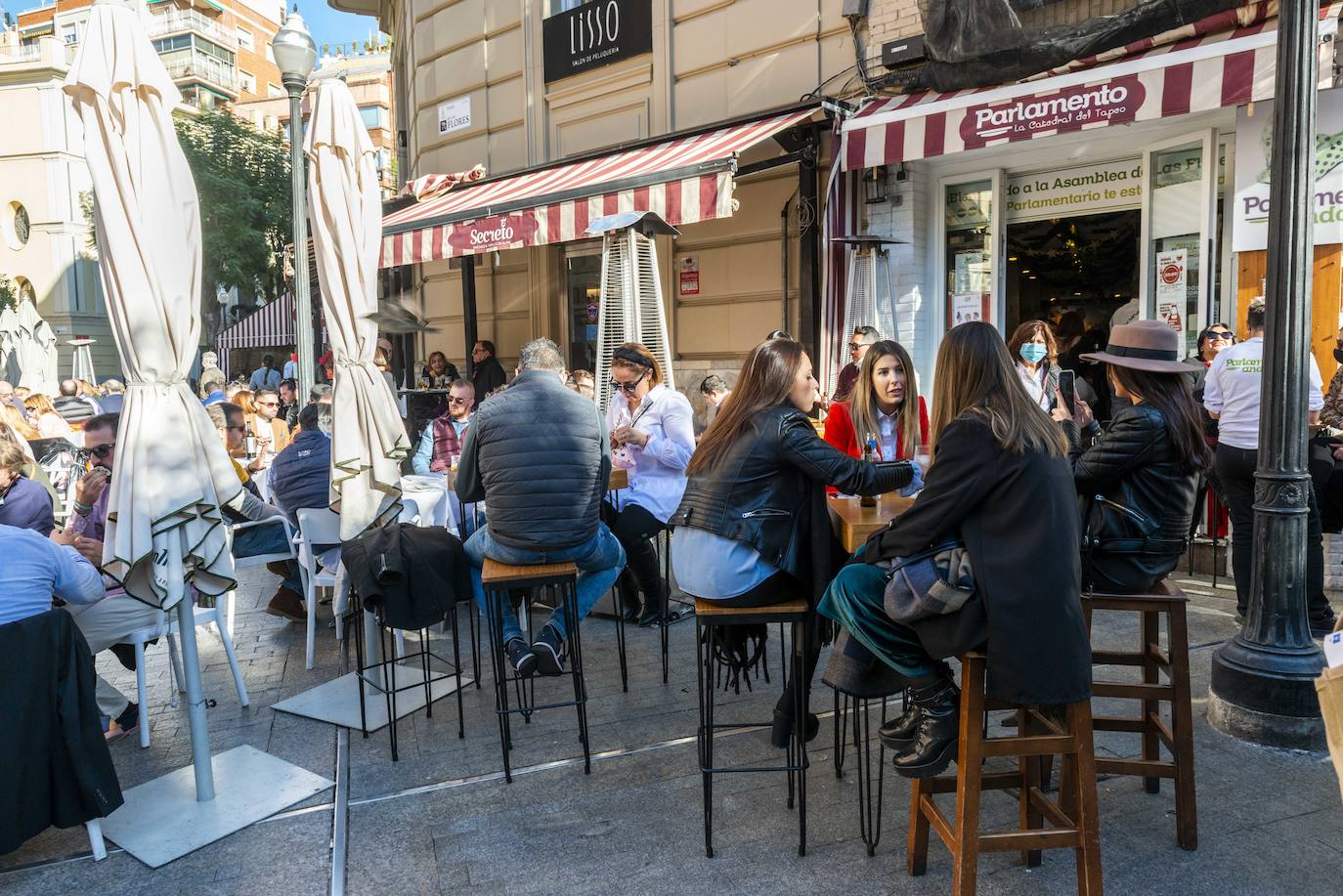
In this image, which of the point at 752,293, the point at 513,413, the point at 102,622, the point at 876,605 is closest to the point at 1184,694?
the point at 876,605

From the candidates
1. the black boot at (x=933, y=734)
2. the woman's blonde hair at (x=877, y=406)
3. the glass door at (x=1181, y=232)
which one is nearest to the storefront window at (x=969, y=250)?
the glass door at (x=1181, y=232)

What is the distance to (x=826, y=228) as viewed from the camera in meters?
8.61

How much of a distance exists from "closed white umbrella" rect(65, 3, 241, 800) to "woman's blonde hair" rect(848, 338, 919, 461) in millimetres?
2960

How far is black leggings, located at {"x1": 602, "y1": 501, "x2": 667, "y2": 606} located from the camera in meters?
5.62

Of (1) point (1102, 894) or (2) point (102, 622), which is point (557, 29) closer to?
(2) point (102, 622)

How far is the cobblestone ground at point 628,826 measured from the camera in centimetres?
296

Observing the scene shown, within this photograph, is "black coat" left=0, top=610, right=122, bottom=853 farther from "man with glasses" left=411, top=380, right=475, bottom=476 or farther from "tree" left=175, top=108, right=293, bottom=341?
"tree" left=175, top=108, right=293, bottom=341

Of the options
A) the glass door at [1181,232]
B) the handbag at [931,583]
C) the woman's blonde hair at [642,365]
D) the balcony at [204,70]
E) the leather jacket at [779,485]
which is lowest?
the handbag at [931,583]

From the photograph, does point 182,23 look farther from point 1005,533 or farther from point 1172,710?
point 1172,710

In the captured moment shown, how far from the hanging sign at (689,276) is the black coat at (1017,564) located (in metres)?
8.30

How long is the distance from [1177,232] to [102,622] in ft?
24.9

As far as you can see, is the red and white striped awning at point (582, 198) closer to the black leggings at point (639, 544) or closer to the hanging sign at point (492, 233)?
the hanging sign at point (492, 233)

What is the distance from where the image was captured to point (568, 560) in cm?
421

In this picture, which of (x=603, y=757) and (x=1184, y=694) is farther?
(x=603, y=757)
